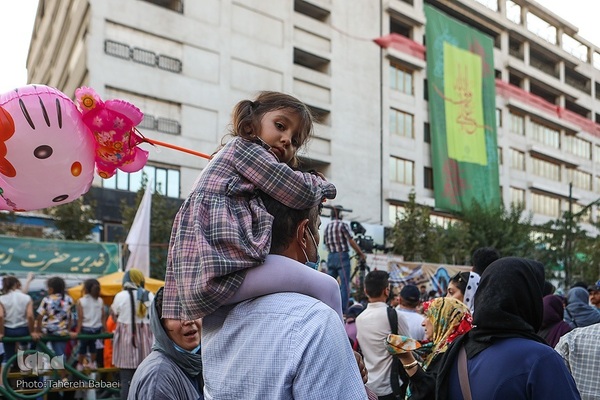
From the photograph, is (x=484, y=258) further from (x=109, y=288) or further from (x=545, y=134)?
(x=545, y=134)

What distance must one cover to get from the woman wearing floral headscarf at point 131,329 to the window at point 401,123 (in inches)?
1366

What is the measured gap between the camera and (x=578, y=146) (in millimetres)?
60688

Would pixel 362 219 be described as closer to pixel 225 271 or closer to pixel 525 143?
pixel 525 143

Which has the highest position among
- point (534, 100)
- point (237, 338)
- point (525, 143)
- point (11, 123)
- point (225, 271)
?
point (534, 100)

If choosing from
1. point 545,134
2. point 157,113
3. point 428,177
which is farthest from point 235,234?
point 545,134

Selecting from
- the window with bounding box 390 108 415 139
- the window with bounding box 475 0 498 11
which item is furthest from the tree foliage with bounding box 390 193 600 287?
the window with bounding box 475 0 498 11

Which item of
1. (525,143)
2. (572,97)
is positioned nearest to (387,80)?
(525,143)

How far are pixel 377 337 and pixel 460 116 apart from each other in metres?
40.7

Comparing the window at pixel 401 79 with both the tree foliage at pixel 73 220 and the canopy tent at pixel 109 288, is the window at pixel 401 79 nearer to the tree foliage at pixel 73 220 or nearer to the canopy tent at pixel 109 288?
the tree foliage at pixel 73 220

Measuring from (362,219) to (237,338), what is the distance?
3688cm

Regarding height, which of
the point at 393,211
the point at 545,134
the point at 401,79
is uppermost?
the point at 401,79

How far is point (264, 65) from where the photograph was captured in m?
35.1

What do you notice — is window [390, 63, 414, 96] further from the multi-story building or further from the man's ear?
the man's ear

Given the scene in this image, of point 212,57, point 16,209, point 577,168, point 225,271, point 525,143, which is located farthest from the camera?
point 577,168
